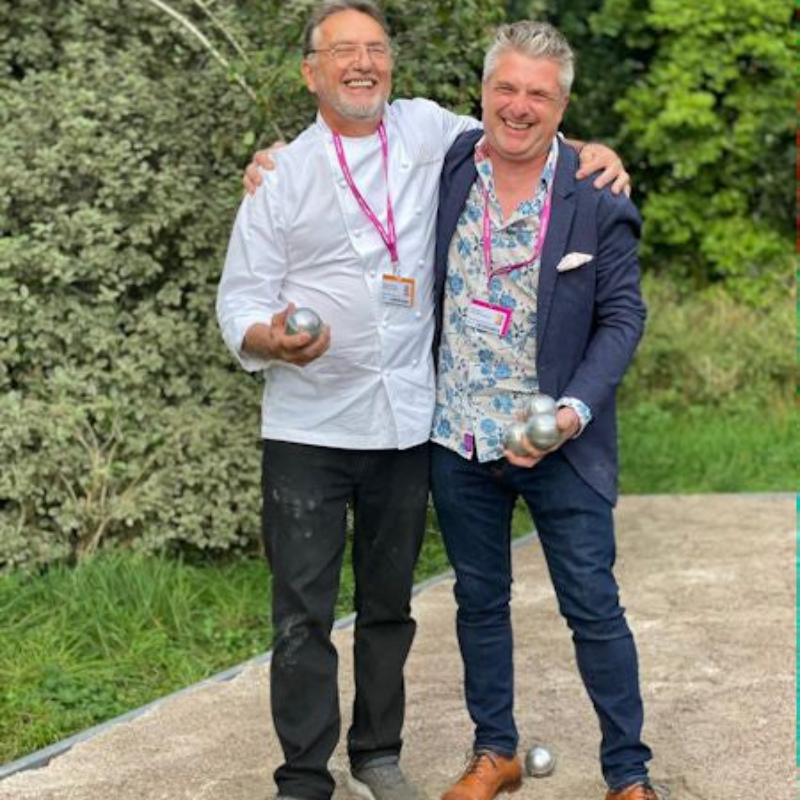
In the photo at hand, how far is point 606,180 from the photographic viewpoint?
4.22 metres

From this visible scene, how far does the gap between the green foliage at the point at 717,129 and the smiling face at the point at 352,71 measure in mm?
8402

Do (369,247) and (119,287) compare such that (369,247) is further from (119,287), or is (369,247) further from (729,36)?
(729,36)

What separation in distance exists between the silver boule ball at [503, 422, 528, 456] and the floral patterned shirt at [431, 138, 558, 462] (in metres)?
0.22

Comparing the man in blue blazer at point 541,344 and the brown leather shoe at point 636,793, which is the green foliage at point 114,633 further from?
the brown leather shoe at point 636,793

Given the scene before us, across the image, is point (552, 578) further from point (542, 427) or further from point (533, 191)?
point (533, 191)

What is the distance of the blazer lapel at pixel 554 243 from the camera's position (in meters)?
4.15

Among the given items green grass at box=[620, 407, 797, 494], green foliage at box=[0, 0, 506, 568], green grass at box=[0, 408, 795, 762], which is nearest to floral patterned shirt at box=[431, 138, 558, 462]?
green grass at box=[0, 408, 795, 762]

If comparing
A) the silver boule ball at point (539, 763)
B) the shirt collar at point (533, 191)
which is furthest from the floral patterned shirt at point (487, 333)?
the silver boule ball at point (539, 763)

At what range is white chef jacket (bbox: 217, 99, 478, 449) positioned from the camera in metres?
4.22

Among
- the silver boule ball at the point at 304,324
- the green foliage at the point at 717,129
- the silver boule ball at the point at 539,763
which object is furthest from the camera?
the green foliage at the point at 717,129

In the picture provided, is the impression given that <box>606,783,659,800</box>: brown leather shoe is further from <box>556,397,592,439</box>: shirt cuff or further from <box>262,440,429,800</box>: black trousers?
<box>556,397,592,439</box>: shirt cuff

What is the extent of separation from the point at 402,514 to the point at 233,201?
2.94 meters

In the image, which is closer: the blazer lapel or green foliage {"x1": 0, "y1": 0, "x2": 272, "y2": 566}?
the blazer lapel

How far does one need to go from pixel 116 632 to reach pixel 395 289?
256 centimetres
